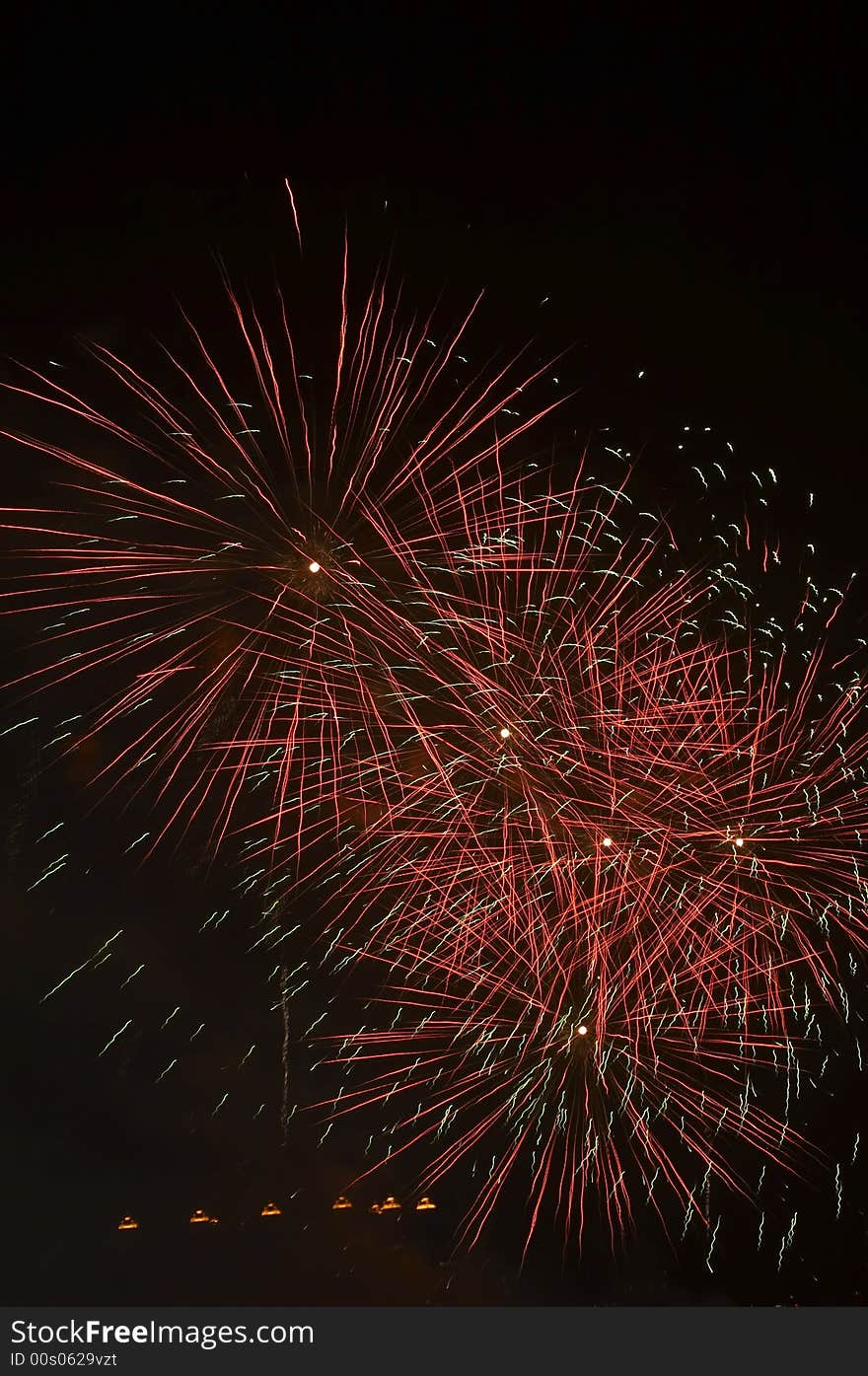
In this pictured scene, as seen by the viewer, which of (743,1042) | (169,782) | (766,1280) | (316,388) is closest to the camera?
(316,388)

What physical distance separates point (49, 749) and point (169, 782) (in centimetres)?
86

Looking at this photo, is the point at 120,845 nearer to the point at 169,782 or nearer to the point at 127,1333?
the point at 169,782

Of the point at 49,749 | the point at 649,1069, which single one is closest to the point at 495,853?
the point at 649,1069

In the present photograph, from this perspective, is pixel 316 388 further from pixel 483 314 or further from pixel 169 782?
pixel 169 782

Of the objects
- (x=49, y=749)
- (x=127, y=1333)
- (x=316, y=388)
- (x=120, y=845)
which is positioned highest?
(x=316, y=388)

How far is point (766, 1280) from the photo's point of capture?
9.73m

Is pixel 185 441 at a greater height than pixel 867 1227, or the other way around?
pixel 185 441

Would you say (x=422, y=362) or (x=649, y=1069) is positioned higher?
(x=422, y=362)

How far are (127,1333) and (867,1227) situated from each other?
5.72m

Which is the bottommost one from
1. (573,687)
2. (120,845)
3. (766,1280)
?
(766,1280)

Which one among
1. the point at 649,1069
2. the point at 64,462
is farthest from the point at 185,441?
the point at 649,1069

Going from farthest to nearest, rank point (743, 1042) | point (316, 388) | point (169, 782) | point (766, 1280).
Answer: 1. point (766, 1280)
2. point (743, 1042)
3. point (169, 782)
4. point (316, 388)

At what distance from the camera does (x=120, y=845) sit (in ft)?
28.0

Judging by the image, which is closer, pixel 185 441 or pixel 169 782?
Answer: pixel 185 441
